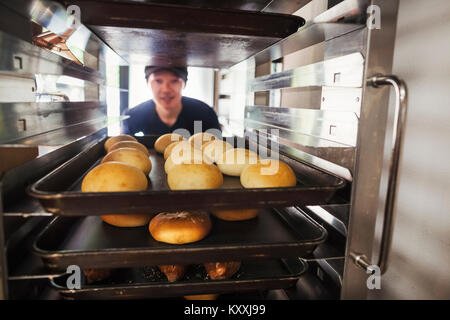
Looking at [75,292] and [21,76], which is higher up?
[21,76]

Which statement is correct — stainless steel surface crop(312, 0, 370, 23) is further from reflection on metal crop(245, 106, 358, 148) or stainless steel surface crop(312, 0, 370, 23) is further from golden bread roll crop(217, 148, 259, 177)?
golden bread roll crop(217, 148, 259, 177)

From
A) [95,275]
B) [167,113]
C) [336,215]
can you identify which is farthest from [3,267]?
[167,113]

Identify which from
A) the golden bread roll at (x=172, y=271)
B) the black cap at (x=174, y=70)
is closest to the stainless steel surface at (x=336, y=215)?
the golden bread roll at (x=172, y=271)

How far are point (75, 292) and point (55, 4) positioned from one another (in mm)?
753

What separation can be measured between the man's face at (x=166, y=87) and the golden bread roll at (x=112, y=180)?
4.42ft

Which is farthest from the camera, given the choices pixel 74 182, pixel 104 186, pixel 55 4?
pixel 74 182

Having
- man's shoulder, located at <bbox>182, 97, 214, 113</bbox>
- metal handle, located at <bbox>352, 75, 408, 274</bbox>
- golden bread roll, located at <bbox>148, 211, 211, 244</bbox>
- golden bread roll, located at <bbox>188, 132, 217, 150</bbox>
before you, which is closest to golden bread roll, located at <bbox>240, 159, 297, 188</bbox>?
golden bread roll, located at <bbox>148, 211, 211, 244</bbox>

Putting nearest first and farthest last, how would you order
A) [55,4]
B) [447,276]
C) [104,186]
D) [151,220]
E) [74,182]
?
[55,4], [104,186], [151,220], [74,182], [447,276]

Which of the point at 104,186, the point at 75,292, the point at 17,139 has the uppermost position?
the point at 17,139

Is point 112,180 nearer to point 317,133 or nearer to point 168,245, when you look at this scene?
point 168,245

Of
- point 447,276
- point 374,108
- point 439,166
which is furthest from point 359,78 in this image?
point 447,276

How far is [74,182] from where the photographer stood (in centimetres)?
113
